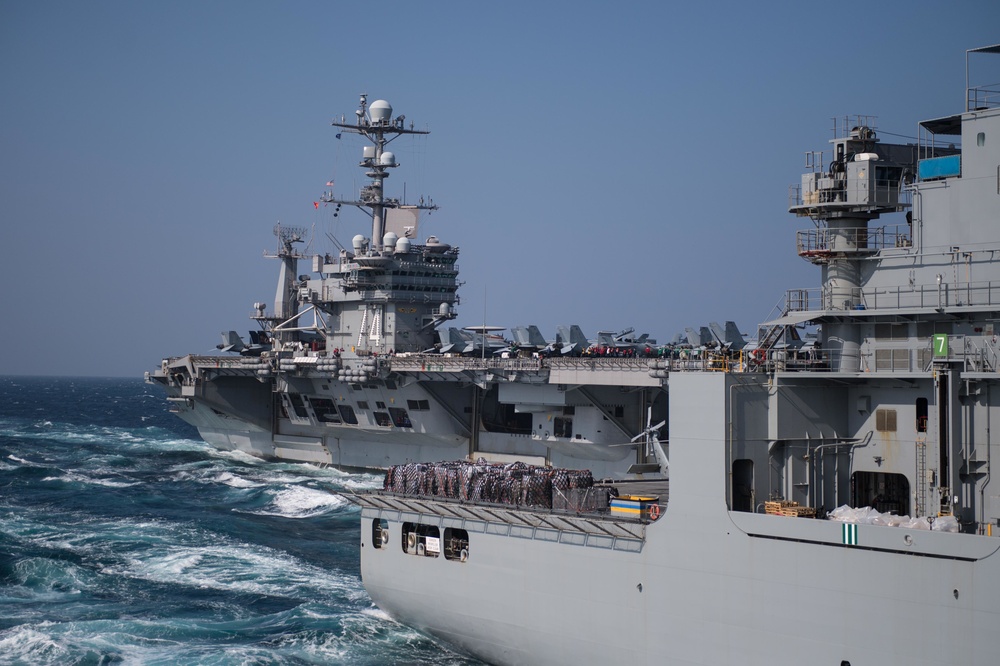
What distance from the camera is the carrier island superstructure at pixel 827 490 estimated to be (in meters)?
12.3

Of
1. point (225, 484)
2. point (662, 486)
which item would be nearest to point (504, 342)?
point (225, 484)

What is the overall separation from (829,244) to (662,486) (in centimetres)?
502

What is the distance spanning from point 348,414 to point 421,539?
72.1 ft

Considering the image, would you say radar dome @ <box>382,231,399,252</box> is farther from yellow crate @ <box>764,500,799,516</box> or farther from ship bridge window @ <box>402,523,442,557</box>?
yellow crate @ <box>764,500,799,516</box>

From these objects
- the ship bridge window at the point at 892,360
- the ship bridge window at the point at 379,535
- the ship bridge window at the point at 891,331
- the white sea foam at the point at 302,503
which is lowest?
the white sea foam at the point at 302,503

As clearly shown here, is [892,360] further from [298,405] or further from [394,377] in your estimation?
[298,405]

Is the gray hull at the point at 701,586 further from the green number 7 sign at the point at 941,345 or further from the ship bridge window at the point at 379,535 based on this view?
the green number 7 sign at the point at 941,345

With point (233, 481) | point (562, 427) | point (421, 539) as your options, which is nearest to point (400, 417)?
point (233, 481)

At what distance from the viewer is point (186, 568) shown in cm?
2334

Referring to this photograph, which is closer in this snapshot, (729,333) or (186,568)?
(186,568)

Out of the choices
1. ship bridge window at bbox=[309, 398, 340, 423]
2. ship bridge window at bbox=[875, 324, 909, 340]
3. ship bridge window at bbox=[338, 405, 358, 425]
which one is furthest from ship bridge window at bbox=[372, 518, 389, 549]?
ship bridge window at bbox=[309, 398, 340, 423]

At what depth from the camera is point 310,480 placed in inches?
1474

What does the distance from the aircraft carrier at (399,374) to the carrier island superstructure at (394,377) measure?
0.05m

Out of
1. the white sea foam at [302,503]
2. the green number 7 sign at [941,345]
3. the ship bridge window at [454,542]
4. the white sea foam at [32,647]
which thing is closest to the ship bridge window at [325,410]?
the white sea foam at [302,503]
